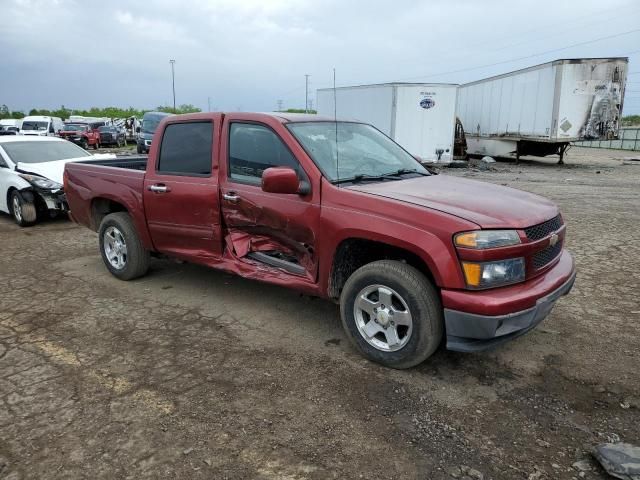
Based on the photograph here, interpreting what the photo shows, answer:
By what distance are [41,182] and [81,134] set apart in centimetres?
2154

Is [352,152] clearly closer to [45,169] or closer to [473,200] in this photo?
[473,200]

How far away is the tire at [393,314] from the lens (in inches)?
130

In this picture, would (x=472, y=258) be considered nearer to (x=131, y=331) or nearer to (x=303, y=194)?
(x=303, y=194)

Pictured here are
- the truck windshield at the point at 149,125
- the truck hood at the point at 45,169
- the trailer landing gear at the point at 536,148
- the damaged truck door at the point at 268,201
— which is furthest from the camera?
the truck windshield at the point at 149,125

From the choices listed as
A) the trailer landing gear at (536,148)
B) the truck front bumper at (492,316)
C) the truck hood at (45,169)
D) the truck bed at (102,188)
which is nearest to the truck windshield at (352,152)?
the truck front bumper at (492,316)

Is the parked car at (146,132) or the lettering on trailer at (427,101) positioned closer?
the lettering on trailer at (427,101)

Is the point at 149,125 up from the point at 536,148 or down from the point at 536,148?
up

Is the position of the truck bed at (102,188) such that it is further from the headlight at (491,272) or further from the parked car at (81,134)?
the parked car at (81,134)

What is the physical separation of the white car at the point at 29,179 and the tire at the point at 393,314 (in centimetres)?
621

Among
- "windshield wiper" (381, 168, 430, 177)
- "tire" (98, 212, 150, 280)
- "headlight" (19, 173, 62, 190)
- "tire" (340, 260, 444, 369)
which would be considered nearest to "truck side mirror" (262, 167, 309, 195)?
→ "tire" (340, 260, 444, 369)

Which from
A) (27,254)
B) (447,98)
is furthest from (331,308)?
(447,98)

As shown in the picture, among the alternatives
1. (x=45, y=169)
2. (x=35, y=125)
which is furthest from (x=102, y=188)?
(x=35, y=125)

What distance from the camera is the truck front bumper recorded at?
10.1ft

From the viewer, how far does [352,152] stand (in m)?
4.29
